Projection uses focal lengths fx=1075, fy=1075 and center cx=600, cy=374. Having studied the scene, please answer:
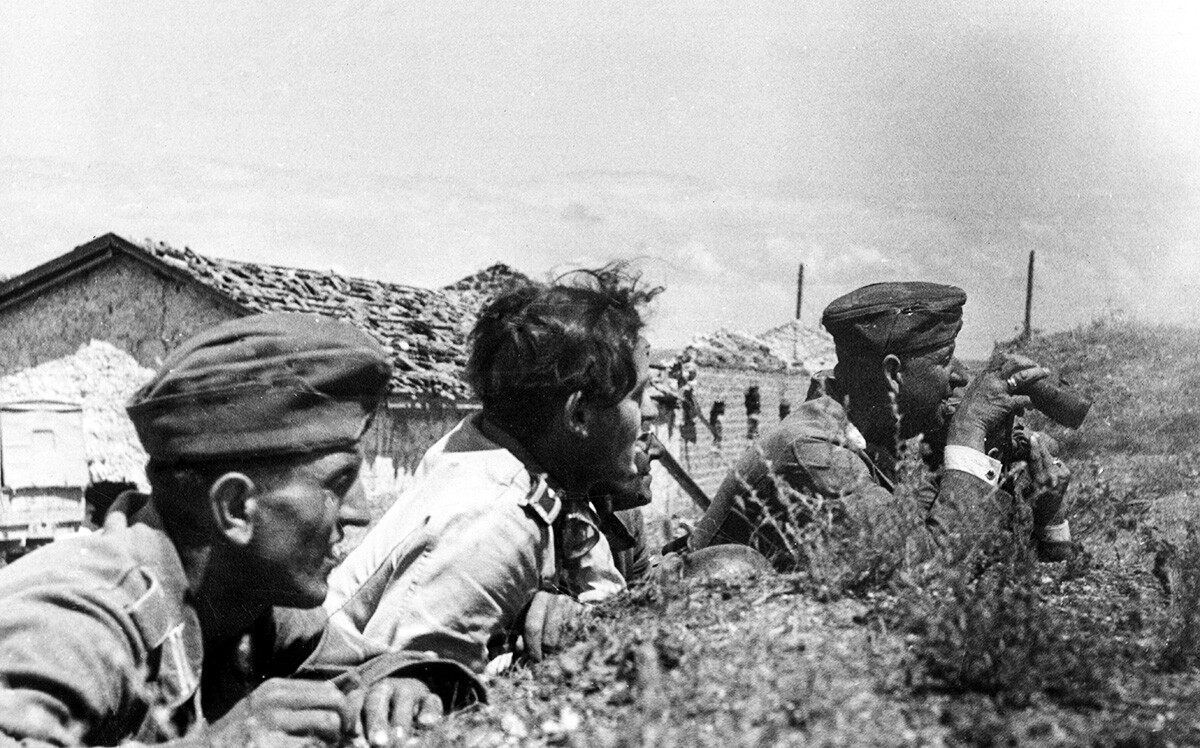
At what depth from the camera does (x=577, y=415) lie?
3531mm

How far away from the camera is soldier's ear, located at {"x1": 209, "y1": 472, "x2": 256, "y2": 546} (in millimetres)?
2408

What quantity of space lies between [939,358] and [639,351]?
1.90m

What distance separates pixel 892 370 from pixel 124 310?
12.8 metres

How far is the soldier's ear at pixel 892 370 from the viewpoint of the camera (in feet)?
16.2

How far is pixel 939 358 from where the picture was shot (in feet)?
16.3

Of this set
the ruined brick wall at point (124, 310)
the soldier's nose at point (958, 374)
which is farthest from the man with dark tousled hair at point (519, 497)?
the ruined brick wall at point (124, 310)

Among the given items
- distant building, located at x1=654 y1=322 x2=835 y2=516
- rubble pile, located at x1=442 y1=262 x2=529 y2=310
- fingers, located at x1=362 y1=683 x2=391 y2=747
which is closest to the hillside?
fingers, located at x1=362 y1=683 x2=391 y2=747

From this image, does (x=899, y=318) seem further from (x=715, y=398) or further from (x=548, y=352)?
(x=715, y=398)

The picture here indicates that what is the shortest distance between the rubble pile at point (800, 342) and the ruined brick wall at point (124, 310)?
19.0m

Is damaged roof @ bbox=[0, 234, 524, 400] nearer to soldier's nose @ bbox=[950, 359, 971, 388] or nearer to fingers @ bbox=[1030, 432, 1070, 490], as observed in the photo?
soldier's nose @ bbox=[950, 359, 971, 388]

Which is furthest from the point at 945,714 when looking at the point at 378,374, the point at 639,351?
the point at 639,351

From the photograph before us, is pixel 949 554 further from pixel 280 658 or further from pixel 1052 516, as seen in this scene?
pixel 280 658

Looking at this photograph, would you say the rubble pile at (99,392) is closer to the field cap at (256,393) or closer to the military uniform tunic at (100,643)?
the field cap at (256,393)

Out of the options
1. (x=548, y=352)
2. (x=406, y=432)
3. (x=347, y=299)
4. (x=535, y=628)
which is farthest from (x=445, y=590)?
(x=347, y=299)
